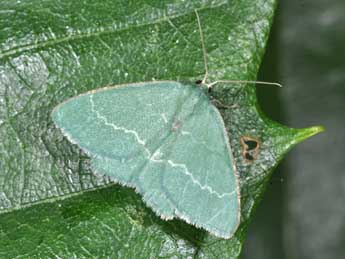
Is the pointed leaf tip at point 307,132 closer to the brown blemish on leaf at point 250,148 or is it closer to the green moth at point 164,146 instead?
the brown blemish on leaf at point 250,148

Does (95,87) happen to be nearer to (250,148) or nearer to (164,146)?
(164,146)

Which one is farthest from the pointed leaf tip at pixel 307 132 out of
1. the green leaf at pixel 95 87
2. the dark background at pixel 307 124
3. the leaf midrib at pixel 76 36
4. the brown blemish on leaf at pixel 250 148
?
the dark background at pixel 307 124

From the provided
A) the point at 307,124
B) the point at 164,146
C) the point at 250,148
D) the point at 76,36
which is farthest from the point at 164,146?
the point at 307,124

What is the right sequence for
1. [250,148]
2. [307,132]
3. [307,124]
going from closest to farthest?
[307,132] → [250,148] → [307,124]

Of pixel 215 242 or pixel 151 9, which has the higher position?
pixel 151 9

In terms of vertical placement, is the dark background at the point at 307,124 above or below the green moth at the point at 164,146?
below

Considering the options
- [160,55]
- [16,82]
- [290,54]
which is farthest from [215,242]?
[290,54]

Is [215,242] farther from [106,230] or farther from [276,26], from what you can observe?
[276,26]
